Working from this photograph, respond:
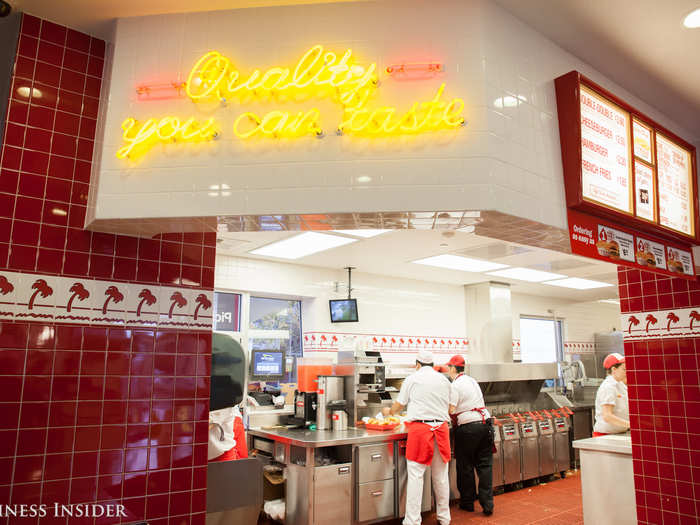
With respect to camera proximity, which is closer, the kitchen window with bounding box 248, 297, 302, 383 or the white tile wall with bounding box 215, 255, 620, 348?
the white tile wall with bounding box 215, 255, 620, 348

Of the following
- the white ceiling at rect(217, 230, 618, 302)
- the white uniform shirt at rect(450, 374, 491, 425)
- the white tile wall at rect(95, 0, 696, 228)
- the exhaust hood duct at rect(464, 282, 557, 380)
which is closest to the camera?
the white tile wall at rect(95, 0, 696, 228)

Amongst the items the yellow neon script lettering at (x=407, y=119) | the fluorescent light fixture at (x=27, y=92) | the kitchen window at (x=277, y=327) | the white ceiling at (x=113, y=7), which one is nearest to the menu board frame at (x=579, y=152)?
the yellow neon script lettering at (x=407, y=119)

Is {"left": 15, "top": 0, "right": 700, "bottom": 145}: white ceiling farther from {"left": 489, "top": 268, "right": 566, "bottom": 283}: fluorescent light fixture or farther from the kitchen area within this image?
{"left": 489, "top": 268, "right": 566, "bottom": 283}: fluorescent light fixture

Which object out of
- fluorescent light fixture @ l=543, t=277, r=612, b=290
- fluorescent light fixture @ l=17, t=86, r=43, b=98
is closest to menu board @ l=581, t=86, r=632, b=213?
fluorescent light fixture @ l=17, t=86, r=43, b=98

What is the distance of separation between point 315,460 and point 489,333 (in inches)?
191

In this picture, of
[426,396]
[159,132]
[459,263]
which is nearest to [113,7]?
[159,132]

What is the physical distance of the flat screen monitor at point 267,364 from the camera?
7.54 metres

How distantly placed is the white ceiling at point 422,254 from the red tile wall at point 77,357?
10.7 feet

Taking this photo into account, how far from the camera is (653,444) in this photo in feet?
13.4

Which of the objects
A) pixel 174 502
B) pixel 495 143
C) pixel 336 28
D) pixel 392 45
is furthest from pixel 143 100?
pixel 174 502

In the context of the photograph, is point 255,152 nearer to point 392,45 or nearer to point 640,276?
point 392,45

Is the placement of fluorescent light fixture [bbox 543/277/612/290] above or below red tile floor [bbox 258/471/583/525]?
above

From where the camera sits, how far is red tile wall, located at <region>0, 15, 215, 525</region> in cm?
254

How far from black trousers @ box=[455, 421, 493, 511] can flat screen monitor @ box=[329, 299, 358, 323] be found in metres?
2.29
